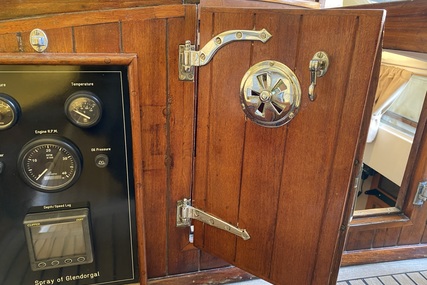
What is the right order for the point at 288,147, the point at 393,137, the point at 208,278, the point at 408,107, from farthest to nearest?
the point at 393,137, the point at 408,107, the point at 208,278, the point at 288,147

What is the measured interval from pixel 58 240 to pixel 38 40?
0.55m

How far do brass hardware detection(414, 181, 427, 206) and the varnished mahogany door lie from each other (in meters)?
0.64

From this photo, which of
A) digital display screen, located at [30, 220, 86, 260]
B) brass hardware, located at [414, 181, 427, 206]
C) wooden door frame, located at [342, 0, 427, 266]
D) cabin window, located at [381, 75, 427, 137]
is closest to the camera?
digital display screen, located at [30, 220, 86, 260]

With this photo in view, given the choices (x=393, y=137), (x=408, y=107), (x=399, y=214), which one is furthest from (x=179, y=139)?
(x=393, y=137)

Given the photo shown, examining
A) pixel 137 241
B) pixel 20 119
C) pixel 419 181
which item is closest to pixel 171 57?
pixel 20 119

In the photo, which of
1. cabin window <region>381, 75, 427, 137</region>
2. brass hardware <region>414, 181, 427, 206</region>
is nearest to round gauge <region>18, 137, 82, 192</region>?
brass hardware <region>414, 181, 427, 206</region>

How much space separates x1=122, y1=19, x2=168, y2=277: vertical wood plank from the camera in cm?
81

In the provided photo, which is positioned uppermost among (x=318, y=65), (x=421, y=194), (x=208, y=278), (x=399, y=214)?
(x=318, y=65)

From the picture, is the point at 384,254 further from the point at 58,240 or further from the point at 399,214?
the point at 58,240

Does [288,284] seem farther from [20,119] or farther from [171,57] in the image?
[20,119]

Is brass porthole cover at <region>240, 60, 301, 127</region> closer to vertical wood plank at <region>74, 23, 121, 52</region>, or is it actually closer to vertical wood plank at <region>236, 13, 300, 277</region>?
vertical wood plank at <region>236, 13, 300, 277</region>

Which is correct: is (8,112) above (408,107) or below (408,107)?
above

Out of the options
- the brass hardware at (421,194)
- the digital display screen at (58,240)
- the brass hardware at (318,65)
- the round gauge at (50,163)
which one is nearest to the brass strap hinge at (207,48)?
the brass hardware at (318,65)

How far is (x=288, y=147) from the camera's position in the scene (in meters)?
0.77
